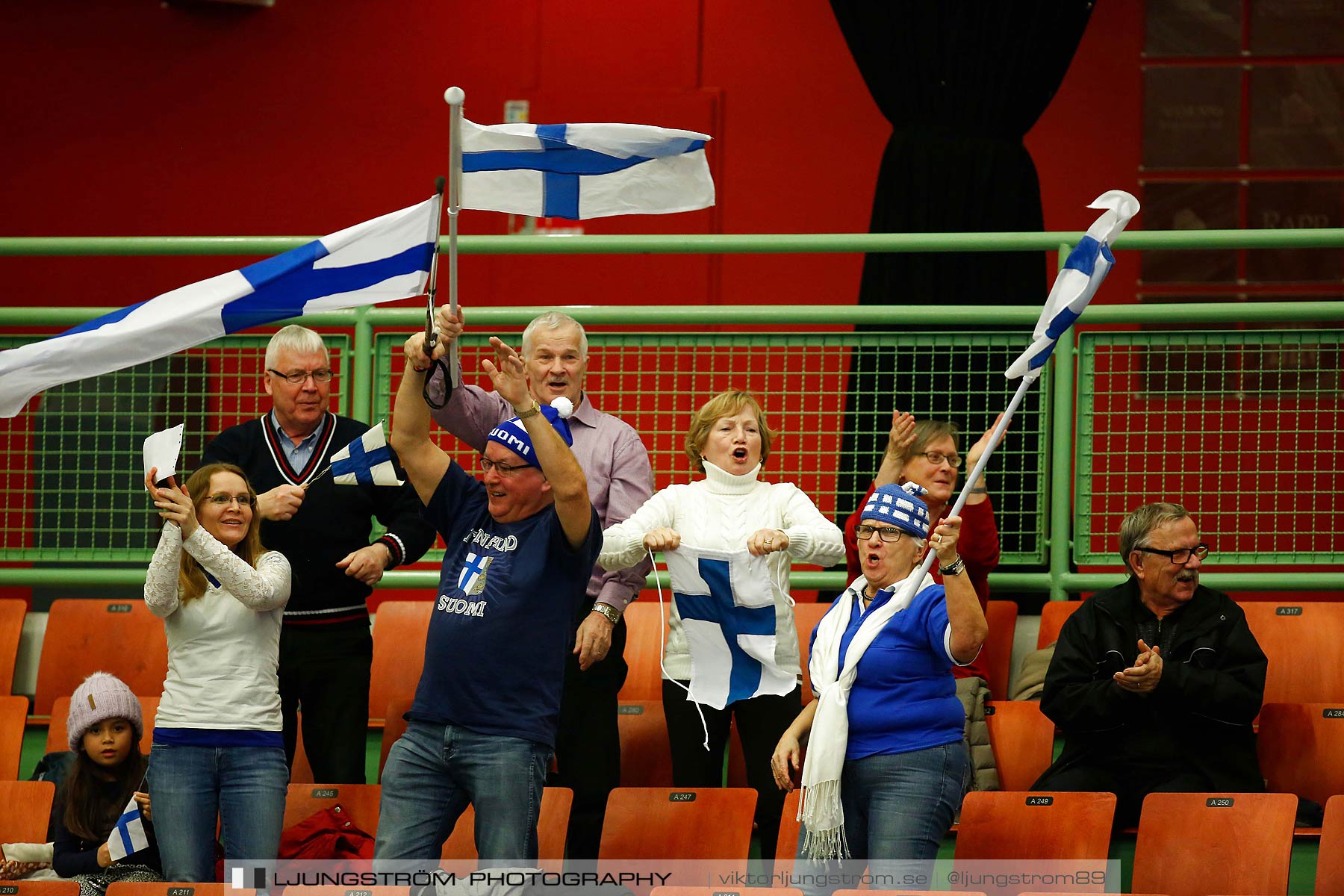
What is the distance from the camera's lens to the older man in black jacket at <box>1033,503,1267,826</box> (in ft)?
13.8

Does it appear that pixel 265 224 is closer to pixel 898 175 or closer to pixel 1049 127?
pixel 898 175

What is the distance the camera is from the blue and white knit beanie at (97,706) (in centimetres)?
423

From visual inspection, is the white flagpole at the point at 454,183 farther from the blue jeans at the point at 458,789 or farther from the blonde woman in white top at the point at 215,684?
the blue jeans at the point at 458,789

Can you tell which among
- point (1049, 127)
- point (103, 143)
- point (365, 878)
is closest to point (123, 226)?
point (103, 143)

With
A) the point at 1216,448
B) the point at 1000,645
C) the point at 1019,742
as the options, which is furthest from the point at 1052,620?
the point at 1216,448

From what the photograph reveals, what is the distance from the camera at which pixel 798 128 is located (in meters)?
7.71

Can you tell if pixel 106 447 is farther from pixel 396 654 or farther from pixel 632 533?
pixel 632 533

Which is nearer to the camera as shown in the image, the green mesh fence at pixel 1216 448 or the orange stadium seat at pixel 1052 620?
the orange stadium seat at pixel 1052 620

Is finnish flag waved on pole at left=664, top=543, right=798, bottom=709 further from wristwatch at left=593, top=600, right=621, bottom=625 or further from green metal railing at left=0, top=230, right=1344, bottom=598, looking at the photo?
green metal railing at left=0, top=230, right=1344, bottom=598

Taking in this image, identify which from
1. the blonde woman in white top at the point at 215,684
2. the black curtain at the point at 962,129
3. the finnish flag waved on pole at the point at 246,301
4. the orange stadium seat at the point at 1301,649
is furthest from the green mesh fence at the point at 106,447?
the orange stadium seat at the point at 1301,649

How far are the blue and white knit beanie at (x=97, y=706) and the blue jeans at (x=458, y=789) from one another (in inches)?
40.1

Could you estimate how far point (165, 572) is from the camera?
3988mm

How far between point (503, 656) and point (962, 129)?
3833 millimetres

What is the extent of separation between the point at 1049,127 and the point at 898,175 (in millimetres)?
1354
